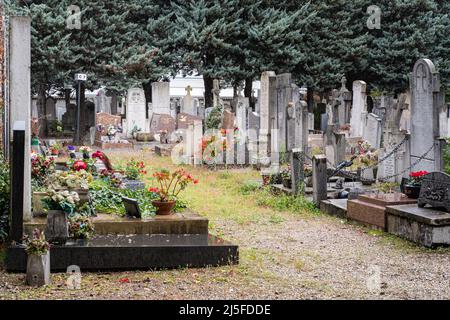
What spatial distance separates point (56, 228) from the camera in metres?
8.66

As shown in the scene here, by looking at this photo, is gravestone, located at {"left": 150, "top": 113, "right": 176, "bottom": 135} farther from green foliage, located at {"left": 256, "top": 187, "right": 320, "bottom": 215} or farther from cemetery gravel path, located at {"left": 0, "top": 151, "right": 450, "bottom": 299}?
cemetery gravel path, located at {"left": 0, "top": 151, "right": 450, "bottom": 299}

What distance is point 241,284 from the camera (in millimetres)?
8109

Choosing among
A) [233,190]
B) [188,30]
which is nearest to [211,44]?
[188,30]

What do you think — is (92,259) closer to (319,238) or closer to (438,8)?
(319,238)

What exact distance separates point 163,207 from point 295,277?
224cm

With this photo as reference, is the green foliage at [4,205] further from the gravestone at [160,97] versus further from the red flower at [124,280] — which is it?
the gravestone at [160,97]

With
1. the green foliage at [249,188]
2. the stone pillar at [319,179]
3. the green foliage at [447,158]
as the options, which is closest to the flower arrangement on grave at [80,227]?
the stone pillar at [319,179]

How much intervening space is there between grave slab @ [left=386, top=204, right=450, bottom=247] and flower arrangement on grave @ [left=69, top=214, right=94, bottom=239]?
184 inches

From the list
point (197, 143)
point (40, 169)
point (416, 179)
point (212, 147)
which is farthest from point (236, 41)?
point (40, 169)

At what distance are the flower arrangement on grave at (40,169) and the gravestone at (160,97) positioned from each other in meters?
20.3

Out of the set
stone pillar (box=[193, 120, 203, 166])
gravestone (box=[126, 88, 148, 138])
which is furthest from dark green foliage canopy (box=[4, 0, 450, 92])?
stone pillar (box=[193, 120, 203, 166])

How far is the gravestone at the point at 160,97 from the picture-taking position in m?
32.4

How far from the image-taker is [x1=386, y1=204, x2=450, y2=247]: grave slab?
10220mm

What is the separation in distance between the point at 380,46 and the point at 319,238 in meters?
27.2
